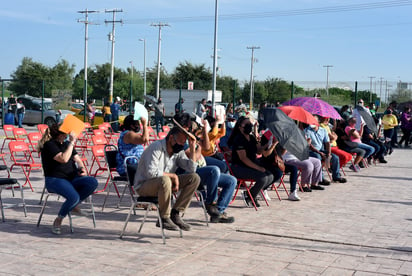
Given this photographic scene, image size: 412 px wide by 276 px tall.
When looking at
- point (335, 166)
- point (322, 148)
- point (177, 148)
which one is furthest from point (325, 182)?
point (177, 148)

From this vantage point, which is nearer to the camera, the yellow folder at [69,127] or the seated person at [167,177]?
the seated person at [167,177]

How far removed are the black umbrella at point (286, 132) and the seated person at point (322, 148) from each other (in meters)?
2.47

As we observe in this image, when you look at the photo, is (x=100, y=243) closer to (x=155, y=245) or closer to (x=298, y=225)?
(x=155, y=245)

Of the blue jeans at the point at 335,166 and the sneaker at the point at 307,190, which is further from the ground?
the blue jeans at the point at 335,166

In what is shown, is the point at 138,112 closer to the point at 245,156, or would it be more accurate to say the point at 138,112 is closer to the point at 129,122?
the point at 129,122

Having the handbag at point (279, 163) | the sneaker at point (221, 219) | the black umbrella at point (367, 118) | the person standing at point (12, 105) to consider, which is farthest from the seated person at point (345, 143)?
the person standing at point (12, 105)

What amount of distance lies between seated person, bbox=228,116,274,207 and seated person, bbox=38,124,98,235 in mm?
2354

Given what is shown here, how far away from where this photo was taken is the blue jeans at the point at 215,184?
7.24 meters

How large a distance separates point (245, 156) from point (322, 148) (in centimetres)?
394

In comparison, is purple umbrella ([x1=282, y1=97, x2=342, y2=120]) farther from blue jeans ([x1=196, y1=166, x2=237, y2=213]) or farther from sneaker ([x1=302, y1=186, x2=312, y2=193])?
blue jeans ([x1=196, y1=166, x2=237, y2=213])

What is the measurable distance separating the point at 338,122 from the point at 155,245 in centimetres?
835

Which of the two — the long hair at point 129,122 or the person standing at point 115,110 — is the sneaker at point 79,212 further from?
the person standing at point 115,110

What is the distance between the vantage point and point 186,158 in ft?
22.5

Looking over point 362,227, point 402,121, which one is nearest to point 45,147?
point 362,227
